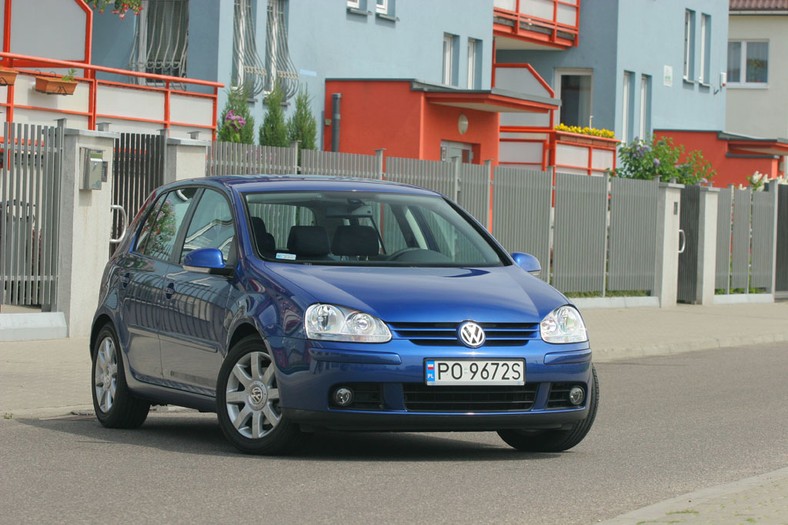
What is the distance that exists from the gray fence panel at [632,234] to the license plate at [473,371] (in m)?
18.0

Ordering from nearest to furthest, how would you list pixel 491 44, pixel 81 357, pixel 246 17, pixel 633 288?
1. pixel 81 357
2. pixel 633 288
3. pixel 246 17
4. pixel 491 44

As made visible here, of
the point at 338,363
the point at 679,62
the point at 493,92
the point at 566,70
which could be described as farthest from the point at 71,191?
the point at 679,62

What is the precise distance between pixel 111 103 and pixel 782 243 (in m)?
13.4

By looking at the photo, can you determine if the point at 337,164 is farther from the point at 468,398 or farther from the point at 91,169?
the point at 468,398

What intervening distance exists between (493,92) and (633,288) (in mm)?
6523

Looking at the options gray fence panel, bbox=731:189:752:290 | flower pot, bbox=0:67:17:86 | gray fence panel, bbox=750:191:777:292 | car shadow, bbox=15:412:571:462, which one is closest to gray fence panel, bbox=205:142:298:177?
flower pot, bbox=0:67:17:86

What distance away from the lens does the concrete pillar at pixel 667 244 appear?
28.1 meters

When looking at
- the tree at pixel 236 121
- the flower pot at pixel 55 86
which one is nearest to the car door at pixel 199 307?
the flower pot at pixel 55 86

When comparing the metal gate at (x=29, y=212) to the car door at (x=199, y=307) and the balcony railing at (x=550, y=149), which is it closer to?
the car door at (x=199, y=307)

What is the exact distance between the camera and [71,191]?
17.5 m

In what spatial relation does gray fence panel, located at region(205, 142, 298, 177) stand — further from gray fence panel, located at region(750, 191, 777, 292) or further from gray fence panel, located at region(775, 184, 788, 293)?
gray fence panel, located at region(775, 184, 788, 293)

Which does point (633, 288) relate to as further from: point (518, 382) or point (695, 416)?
point (518, 382)

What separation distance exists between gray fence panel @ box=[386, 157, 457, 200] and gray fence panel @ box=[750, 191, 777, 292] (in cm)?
970

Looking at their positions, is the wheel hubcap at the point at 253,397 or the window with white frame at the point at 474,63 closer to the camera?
the wheel hubcap at the point at 253,397
